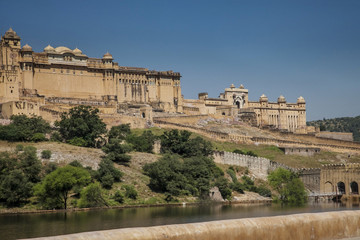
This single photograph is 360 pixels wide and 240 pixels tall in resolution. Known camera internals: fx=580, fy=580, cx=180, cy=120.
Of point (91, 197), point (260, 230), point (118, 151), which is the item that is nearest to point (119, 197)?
point (91, 197)

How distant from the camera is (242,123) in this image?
9569cm

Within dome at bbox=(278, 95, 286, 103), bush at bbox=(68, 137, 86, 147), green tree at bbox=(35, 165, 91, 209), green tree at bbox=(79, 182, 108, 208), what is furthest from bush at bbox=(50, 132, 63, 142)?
dome at bbox=(278, 95, 286, 103)

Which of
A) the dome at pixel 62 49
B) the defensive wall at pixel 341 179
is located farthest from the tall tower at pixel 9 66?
Answer: the defensive wall at pixel 341 179

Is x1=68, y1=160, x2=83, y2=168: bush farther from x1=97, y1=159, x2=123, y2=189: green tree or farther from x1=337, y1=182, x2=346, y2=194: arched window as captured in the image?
x1=337, y1=182, x2=346, y2=194: arched window

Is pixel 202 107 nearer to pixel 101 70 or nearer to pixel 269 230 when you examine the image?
pixel 101 70

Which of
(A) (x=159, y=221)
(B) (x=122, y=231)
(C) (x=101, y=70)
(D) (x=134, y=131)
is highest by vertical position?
(C) (x=101, y=70)

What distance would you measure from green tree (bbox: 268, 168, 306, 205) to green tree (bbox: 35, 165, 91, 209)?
69.7ft

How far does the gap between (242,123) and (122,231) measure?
82299 millimetres

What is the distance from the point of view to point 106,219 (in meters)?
37.7

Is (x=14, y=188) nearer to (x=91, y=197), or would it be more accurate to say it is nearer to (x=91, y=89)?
(x=91, y=197)

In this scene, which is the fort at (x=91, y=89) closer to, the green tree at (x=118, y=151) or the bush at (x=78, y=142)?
the bush at (x=78, y=142)

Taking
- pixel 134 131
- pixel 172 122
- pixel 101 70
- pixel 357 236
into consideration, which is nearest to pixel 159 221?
pixel 357 236

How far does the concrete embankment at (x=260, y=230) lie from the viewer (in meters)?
14.5

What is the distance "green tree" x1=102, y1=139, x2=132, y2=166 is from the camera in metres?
55.4
